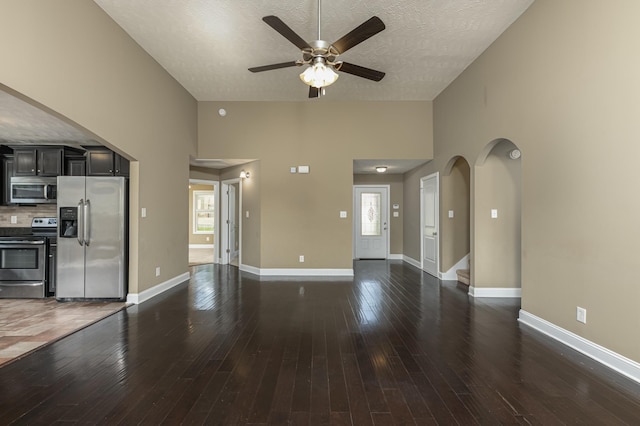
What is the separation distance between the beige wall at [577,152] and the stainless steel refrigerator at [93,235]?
16.9 feet

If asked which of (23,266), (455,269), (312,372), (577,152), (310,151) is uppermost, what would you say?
(310,151)

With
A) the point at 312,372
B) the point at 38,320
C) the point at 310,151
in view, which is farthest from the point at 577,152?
the point at 38,320

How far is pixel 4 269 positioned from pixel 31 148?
5.99 ft

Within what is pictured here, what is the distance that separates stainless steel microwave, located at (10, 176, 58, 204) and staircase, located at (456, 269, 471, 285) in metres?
6.93

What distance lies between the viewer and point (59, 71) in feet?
9.31

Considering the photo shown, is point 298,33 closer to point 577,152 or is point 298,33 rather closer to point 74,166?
point 577,152

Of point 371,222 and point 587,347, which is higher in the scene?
point 371,222

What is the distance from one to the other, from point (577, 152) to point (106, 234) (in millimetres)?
5551

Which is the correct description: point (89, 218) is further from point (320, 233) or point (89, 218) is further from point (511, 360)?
point (511, 360)

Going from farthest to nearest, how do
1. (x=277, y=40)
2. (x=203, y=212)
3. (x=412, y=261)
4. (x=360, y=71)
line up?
(x=203, y=212)
(x=412, y=261)
(x=277, y=40)
(x=360, y=71)

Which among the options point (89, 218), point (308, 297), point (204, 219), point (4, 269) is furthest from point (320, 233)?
point (204, 219)

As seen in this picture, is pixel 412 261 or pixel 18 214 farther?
pixel 412 261

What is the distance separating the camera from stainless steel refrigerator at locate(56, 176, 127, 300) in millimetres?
4180

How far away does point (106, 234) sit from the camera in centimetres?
419
